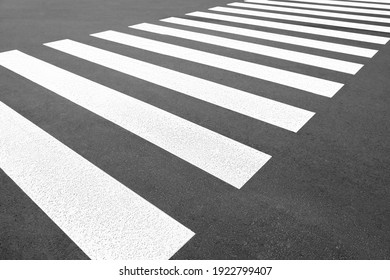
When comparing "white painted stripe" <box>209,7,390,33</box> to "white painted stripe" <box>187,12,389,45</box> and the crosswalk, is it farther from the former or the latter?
"white painted stripe" <box>187,12,389,45</box>

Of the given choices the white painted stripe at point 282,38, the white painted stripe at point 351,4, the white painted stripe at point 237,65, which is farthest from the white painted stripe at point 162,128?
the white painted stripe at point 351,4

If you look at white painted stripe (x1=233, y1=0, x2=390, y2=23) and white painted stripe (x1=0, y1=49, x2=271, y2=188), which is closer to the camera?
white painted stripe (x1=0, y1=49, x2=271, y2=188)

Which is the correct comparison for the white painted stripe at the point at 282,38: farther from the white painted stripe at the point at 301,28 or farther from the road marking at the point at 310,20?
the road marking at the point at 310,20

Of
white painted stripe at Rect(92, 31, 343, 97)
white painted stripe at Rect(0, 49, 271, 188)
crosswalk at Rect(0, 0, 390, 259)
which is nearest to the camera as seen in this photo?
crosswalk at Rect(0, 0, 390, 259)

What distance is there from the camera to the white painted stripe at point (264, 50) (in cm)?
545

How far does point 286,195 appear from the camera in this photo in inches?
109

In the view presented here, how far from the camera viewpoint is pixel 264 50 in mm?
Result: 6242

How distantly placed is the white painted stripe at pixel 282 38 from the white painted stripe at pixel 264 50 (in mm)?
566

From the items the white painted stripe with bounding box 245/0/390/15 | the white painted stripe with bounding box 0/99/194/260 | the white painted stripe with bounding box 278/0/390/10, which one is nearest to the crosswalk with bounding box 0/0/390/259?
the white painted stripe with bounding box 0/99/194/260

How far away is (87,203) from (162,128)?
1.32 metres

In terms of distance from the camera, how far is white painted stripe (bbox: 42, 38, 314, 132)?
391cm

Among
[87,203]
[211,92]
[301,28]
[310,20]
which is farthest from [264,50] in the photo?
[87,203]

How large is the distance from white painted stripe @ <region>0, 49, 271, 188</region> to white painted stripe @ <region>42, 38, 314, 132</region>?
65 cm

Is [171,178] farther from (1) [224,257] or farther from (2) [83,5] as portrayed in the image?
(2) [83,5]
